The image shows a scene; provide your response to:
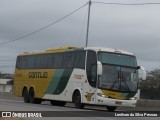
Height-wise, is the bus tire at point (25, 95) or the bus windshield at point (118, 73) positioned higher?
the bus windshield at point (118, 73)

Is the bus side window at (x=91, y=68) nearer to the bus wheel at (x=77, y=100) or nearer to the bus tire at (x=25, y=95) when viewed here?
the bus wheel at (x=77, y=100)

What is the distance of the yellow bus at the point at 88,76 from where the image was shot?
88.6 feet

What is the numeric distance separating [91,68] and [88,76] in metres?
0.55

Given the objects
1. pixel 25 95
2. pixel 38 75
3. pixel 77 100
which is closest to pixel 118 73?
pixel 77 100

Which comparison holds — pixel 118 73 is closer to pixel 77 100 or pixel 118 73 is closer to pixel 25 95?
pixel 77 100

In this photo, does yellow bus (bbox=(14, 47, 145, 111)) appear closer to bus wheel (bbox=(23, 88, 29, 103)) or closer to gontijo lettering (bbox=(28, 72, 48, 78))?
gontijo lettering (bbox=(28, 72, 48, 78))

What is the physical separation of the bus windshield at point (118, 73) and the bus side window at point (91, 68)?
376 millimetres

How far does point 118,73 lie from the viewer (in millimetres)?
27266

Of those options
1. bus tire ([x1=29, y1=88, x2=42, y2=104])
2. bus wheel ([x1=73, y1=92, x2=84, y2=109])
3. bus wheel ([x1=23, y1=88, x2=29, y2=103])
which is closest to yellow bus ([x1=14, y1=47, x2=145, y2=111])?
bus wheel ([x1=73, y1=92, x2=84, y2=109])

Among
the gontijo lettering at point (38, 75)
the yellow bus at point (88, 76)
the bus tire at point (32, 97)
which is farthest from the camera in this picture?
the bus tire at point (32, 97)

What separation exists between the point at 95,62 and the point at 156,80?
50.2m

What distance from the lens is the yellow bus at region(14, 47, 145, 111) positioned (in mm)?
27016

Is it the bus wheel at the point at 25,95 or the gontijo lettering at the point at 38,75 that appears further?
the bus wheel at the point at 25,95

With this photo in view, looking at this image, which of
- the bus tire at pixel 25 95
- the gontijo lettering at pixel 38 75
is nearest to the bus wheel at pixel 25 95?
the bus tire at pixel 25 95
